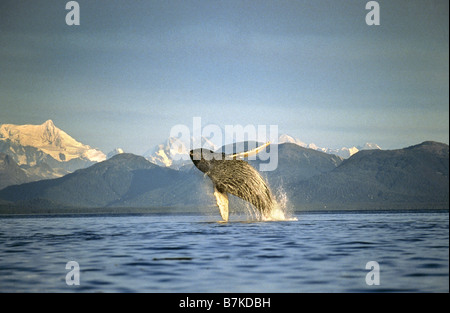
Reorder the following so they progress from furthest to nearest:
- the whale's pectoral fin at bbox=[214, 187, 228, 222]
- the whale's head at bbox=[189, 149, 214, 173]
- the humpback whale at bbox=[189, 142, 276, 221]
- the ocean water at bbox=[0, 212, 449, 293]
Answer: the whale's pectoral fin at bbox=[214, 187, 228, 222], the whale's head at bbox=[189, 149, 214, 173], the humpback whale at bbox=[189, 142, 276, 221], the ocean water at bbox=[0, 212, 449, 293]

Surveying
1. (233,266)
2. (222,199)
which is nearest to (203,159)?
(222,199)

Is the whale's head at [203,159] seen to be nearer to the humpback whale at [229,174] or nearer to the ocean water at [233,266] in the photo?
the humpback whale at [229,174]

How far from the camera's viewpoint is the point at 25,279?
57.6ft

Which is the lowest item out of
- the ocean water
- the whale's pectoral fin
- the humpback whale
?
the ocean water

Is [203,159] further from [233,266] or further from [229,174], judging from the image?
[233,266]

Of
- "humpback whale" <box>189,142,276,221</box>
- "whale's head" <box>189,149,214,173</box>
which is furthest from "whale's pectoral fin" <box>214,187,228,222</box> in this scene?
"whale's head" <box>189,149,214,173</box>

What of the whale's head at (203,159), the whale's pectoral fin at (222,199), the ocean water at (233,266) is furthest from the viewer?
the whale's pectoral fin at (222,199)

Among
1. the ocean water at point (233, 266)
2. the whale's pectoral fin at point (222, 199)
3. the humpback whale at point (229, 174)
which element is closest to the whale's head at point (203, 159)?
the humpback whale at point (229, 174)

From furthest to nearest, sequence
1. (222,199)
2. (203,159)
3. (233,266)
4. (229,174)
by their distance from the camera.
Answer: (222,199)
(203,159)
(229,174)
(233,266)

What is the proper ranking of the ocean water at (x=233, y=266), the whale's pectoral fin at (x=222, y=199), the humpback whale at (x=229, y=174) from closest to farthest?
1. the ocean water at (x=233, y=266)
2. the humpback whale at (x=229, y=174)
3. the whale's pectoral fin at (x=222, y=199)

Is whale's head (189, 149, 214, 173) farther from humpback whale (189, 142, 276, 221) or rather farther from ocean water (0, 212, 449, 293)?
ocean water (0, 212, 449, 293)

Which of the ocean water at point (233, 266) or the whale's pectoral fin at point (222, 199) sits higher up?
the whale's pectoral fin at point (222, 199)
